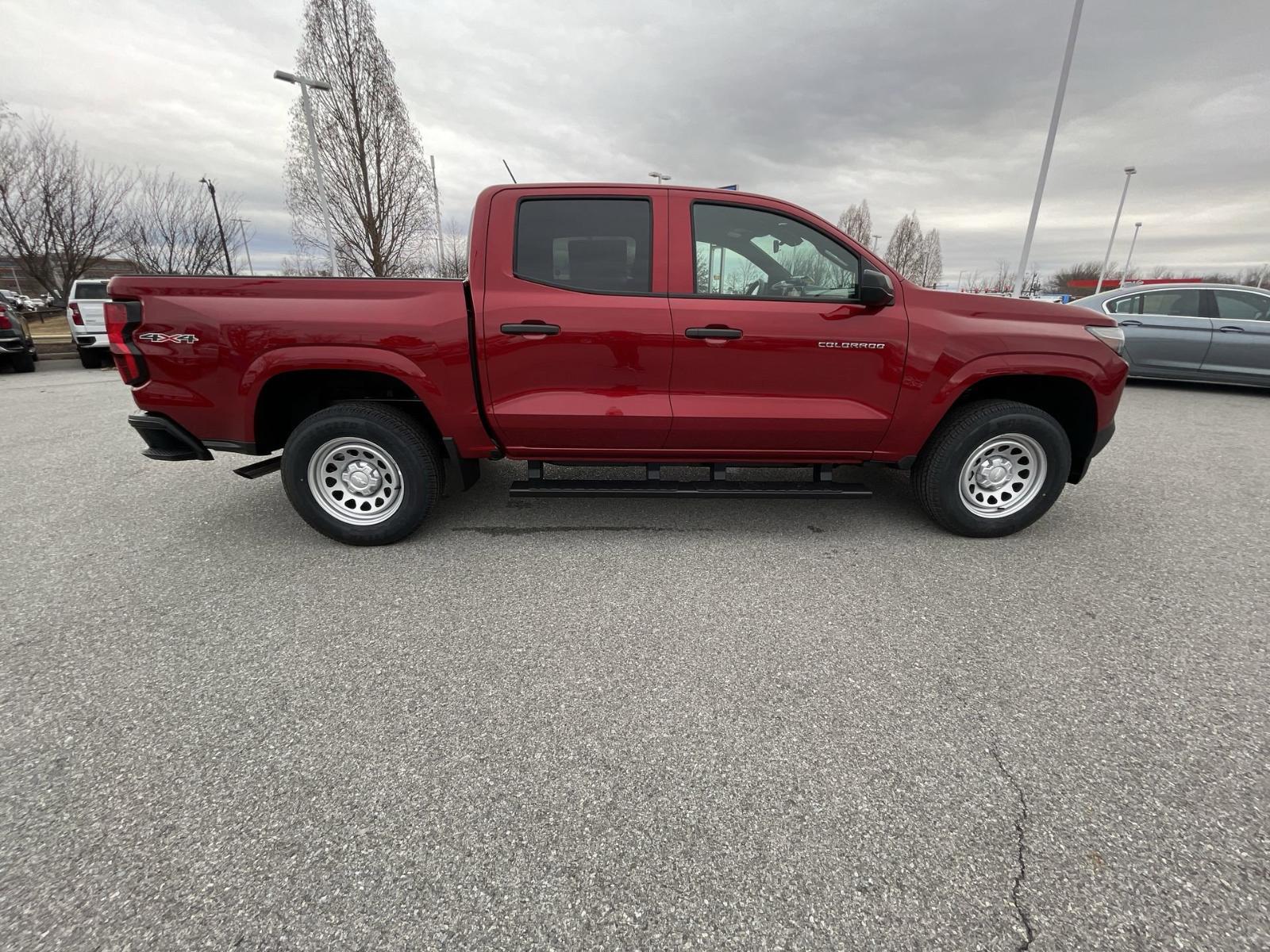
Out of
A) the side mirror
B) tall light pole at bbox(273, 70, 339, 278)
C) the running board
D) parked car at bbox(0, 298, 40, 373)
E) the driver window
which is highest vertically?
tall light pole at bbox(273, 70, 339, 278)

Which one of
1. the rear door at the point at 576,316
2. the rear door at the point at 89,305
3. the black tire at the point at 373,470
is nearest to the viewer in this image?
the rear door at the point at 576,316

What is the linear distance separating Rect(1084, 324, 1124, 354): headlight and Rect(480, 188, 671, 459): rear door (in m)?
2.55

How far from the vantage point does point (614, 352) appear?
321 centimetres

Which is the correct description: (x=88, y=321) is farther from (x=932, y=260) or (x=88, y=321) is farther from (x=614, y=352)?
(x=932, y=260)

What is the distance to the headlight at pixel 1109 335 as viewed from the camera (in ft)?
11.4

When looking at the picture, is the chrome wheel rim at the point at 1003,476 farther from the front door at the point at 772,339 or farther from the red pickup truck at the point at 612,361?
the front door at the point at 772,339

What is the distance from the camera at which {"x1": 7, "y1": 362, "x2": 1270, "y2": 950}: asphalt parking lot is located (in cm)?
149

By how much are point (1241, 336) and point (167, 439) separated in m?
12.4

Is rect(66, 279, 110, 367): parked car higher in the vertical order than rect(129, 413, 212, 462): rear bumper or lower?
higher


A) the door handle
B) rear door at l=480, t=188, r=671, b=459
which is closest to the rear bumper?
rear door at l=480, t=188, r=671, b=459

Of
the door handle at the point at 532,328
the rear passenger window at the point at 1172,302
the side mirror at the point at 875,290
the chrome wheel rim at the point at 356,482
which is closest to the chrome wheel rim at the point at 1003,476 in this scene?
the side mirror at the point at 875,290

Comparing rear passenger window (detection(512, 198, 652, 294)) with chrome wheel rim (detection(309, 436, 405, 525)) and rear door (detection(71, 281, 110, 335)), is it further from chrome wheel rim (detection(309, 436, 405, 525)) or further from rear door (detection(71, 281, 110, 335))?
rear door (detection(71, 281, 110, 335))

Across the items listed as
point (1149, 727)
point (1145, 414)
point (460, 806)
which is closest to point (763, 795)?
point (460, 806)

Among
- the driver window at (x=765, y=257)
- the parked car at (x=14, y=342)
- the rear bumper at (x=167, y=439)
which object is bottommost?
the rear bumper at (x=167, y=439)
